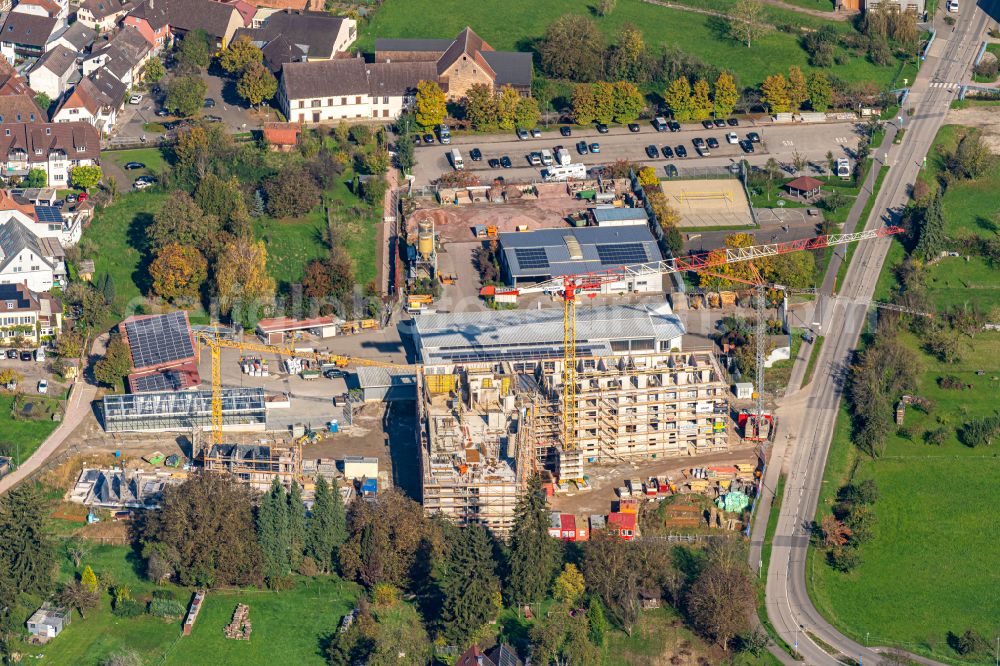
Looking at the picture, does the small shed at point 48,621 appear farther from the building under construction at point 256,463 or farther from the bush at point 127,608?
the building under construction at point 256,463

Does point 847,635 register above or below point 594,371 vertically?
below

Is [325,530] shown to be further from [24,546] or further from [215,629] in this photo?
[24,546]

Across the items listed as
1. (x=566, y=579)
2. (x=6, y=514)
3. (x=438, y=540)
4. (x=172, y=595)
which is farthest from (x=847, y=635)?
(x=6, y=514)

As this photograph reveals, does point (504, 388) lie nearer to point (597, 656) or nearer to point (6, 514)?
point (597, 656)

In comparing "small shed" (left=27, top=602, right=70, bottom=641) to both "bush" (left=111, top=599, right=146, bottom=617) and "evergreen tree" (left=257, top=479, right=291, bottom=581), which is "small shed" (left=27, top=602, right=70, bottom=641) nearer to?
"bush" (left=111, top=599, right=146, bottom=617)

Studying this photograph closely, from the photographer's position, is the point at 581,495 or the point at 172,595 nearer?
the point at 172,595

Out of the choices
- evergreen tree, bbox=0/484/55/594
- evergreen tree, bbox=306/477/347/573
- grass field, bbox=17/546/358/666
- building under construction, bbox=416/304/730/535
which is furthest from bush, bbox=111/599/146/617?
building under construction, bbox=416/304/730/535
